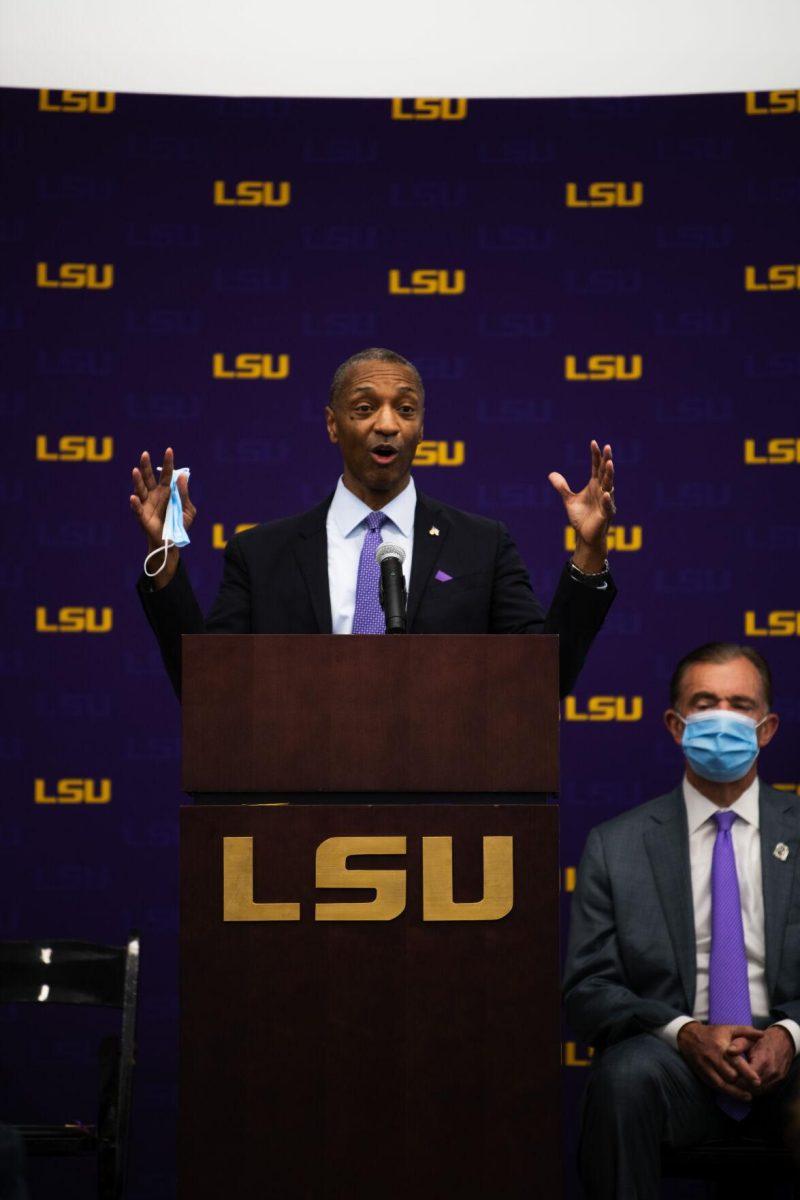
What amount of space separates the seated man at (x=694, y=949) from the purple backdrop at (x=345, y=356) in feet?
2.63

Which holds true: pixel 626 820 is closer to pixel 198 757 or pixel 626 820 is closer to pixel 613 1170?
pixel 613 1170

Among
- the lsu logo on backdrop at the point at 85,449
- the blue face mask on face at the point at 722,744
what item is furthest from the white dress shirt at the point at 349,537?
the lsu logo on backdrop at the point at 85,449

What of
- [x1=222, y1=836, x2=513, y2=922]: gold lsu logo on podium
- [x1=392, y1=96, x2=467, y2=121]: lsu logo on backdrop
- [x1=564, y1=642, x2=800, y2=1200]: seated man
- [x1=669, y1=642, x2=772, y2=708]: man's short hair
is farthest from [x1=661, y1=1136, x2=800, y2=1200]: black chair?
[x1=392, y1=96, x2=467, y2=121]: lsu logo on backdrop

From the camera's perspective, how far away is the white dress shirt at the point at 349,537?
100 inches

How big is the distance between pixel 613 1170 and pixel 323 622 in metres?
1.18

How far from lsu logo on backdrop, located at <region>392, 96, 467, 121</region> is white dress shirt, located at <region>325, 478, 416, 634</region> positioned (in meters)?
1.85

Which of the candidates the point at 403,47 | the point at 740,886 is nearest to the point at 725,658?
the point at 740,886

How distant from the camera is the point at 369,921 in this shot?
1.97m

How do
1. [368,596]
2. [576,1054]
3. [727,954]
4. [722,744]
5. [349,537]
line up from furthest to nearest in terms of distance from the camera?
[576,1054] → [722,744] → [727,954] → [349,537] → [368,596]

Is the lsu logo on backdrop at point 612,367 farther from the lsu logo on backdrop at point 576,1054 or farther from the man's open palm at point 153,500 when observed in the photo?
the man's open palm at point 153,500

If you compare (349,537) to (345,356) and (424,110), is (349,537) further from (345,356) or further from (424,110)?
(424,110)

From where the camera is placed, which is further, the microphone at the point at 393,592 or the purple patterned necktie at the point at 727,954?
the purple patterned necktie at the point at 727,954

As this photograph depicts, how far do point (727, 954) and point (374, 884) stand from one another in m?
1.31

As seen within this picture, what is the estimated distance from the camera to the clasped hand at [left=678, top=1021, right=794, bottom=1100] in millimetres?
2811
